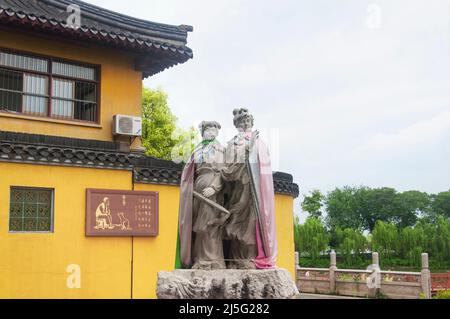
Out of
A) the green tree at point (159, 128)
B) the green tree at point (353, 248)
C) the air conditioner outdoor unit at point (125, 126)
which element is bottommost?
the green tree at point (353, 248)

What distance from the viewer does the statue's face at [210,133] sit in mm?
8547

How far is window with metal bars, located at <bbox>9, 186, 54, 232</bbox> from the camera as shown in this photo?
482 inches

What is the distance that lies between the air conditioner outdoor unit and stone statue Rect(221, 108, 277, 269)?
21.8 ft

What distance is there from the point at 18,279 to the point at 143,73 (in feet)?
21.7

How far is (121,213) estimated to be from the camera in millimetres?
13312

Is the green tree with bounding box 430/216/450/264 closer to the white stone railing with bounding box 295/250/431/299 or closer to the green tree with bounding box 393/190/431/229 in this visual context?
the white stone railing with bounding box 295/250/431/299

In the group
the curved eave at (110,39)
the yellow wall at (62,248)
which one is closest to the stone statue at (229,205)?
the yellow wall at (62,248)

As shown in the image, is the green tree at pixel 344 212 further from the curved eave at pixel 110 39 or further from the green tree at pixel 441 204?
the curved eave at pixel 110 39

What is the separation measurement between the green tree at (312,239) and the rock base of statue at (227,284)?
31.2 meters

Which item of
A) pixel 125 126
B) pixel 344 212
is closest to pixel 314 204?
pixel 344 212

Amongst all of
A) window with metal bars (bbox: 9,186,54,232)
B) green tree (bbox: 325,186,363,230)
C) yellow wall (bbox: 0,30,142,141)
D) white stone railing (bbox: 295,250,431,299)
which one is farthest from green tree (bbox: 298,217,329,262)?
window with metal bars (bbox: 9,186,54,232)

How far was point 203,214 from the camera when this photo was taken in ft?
27.2
